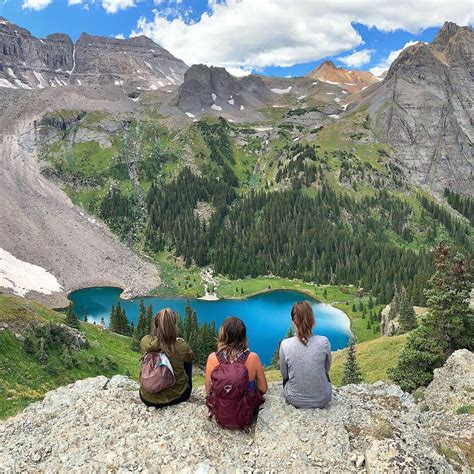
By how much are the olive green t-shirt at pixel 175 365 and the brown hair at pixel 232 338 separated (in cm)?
151

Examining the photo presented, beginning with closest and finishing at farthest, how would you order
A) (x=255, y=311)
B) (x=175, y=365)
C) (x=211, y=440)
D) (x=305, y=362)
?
(x=211, y=440), (x=305, y=362), (x=175, y=365), (x=255, y=311)

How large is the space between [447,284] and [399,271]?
114665mm

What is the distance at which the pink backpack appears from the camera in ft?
38.7

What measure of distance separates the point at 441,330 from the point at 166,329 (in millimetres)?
26602

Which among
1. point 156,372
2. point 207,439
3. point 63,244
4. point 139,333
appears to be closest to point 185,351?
point 156,372

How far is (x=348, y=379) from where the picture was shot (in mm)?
37406

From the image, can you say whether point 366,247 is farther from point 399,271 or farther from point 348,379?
point 348,379

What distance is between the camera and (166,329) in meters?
11.6

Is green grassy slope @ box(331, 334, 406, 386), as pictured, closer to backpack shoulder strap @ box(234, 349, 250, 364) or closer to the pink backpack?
the pink backpack

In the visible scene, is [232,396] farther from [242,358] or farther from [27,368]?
[27,368]

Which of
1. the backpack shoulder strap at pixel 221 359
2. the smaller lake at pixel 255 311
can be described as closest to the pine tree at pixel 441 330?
the backpack shoulder strap at pixel 221 359

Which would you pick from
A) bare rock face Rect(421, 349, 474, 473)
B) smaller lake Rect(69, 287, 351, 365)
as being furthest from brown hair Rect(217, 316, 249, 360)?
smaller lake Rect(69, 287, 351, 365)

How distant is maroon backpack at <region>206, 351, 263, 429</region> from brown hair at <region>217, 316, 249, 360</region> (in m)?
0.15

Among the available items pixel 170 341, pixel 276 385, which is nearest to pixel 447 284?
pixel 276 385
